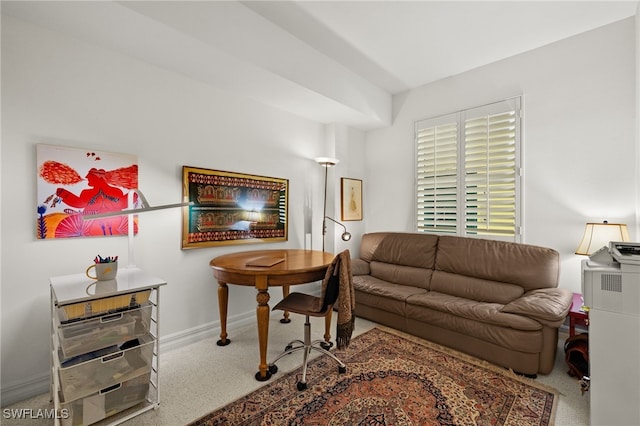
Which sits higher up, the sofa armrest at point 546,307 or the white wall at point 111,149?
the white wall at point 111,149

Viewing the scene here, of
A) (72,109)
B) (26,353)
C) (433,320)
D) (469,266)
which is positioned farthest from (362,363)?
(72,109)

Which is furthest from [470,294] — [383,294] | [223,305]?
[223,305]

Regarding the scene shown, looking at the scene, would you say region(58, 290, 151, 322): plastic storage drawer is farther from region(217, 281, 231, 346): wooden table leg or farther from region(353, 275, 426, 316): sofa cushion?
region(353, 275, 426, 316): sofa cushion

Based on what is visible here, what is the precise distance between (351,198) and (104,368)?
329 centimetres

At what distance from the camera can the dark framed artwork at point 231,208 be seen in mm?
2746

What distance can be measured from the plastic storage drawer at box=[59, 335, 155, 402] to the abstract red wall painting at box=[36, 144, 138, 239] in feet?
3.15

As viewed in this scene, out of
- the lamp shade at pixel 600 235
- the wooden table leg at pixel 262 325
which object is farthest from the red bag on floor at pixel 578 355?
the wooden table leg at pixel 262 325

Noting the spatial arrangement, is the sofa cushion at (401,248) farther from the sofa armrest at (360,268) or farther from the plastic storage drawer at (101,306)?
the plastic storage drawer at (101,306)

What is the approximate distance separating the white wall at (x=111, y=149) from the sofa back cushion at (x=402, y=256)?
1250 mm

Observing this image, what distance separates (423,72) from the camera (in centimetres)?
356

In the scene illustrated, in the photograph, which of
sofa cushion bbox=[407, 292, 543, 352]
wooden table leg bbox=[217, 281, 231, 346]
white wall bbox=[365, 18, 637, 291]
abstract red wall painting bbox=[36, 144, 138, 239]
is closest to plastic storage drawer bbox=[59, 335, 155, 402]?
wooden table leg bbox=[217, 281, 231, 346]

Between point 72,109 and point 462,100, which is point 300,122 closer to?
point 462,100

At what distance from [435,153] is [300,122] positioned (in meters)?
1.79

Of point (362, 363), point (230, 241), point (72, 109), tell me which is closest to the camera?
point (72, 109)
